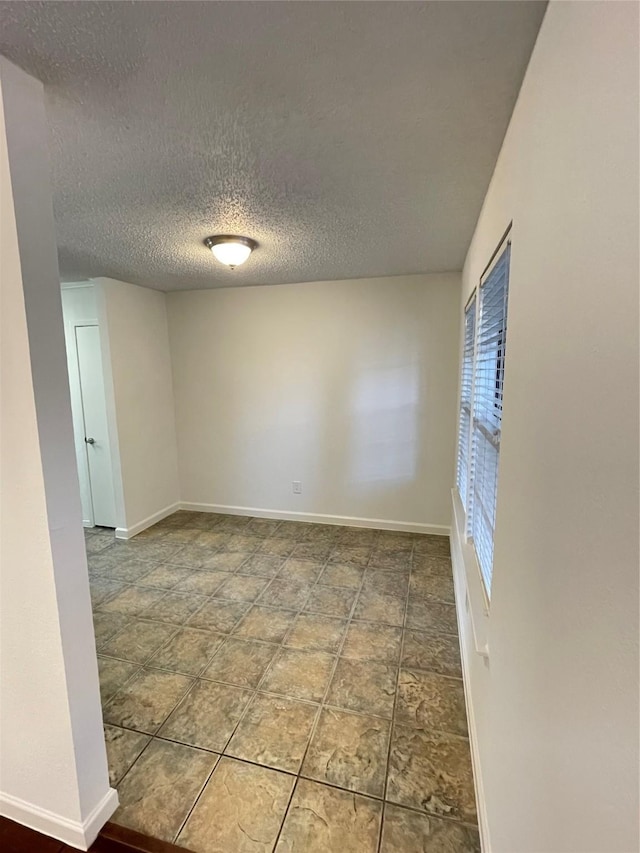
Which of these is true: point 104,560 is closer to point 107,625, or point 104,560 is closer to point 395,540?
point 107,625

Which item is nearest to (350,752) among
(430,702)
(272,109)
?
(430,702)

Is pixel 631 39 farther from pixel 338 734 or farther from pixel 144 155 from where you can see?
pixel 338 734

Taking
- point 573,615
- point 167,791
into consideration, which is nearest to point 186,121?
point 573,615

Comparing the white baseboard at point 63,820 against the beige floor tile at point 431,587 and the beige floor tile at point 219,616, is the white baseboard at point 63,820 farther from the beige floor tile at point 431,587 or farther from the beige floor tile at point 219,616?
the beige floor tile at point 431,587

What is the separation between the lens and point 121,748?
1.68 m

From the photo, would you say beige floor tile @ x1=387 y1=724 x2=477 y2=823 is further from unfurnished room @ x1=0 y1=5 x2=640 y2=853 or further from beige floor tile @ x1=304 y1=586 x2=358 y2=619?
beige floor tile @ x1=304 y1=586 x2=358 y2=619

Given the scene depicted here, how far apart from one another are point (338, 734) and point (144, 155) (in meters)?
2.57

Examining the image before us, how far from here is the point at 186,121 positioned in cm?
129

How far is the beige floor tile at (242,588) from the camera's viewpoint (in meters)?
2.83

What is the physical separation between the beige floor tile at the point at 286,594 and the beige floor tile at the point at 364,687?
2.14 ft

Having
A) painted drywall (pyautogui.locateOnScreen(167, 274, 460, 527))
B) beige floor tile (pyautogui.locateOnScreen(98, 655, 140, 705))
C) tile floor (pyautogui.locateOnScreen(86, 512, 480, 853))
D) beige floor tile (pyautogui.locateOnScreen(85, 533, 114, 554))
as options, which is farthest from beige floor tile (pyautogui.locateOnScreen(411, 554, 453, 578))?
beige floor tile (pyautogui.locateOnScreen(85, 533, 114, 554))

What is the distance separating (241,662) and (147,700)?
1.61 ft

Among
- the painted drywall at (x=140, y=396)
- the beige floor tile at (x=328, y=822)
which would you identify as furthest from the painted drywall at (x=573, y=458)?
the painted drywall at (x=140, y=396)

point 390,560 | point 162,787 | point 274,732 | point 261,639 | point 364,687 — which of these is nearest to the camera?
point 162,787
